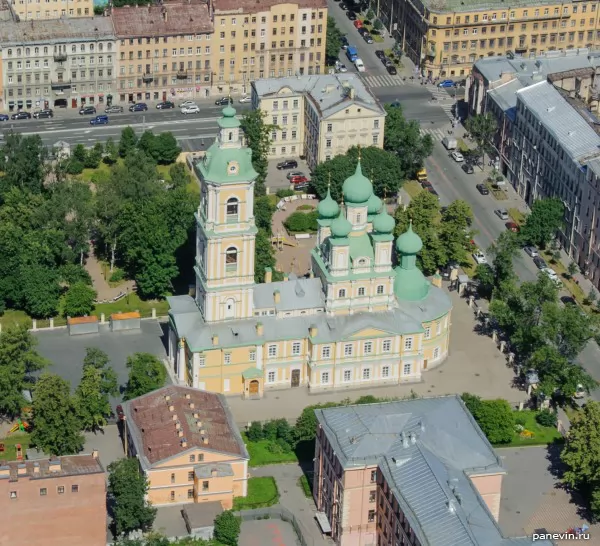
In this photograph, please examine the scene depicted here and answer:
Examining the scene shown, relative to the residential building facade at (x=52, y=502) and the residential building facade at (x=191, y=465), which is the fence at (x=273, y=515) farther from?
the residential building facade at (x=52, y=502)

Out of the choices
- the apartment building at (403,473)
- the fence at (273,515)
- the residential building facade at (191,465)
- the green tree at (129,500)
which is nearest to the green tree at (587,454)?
the apartment building at (403,473)

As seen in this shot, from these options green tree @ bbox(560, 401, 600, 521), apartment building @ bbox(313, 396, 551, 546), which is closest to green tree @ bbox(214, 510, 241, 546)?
apartment building @ bbox(313, 396, 551, 546)

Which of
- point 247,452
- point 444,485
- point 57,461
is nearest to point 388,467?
point 444,485

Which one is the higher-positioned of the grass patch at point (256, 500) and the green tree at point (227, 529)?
the green tree at point (227, 529)

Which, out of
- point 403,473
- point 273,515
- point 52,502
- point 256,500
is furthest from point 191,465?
point 403,473

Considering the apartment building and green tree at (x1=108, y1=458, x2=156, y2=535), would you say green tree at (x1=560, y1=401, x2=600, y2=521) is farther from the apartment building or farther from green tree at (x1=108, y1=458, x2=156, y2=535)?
green tree at (x1=108, y1=458, x2=156, y2=535)

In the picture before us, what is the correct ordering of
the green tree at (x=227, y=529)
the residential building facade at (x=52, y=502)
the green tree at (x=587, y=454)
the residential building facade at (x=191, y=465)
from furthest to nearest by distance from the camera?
the green tree at (x=587, y=454)
the residential building facade at (x=191, y=465)
the green tree at (x=227, y=529)
the residential building facade at (x=52, y=502)

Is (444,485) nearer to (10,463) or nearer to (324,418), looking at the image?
(324,418)
